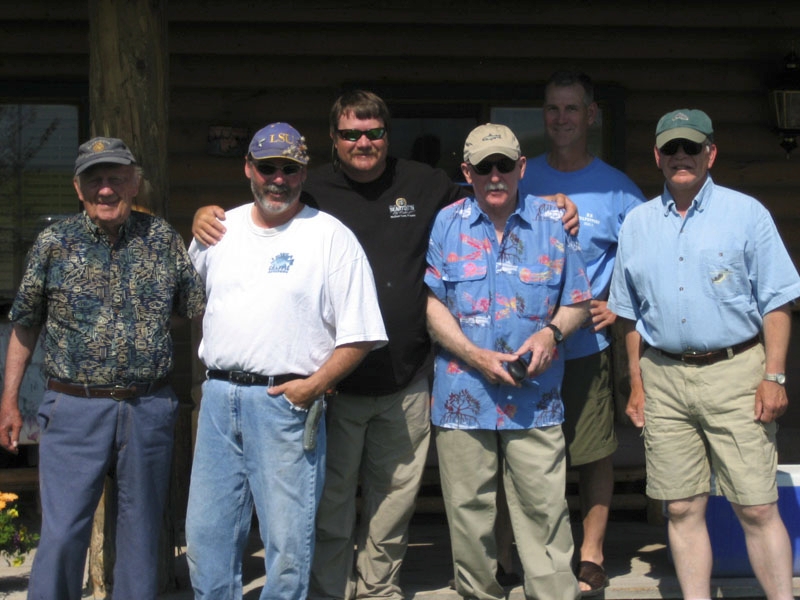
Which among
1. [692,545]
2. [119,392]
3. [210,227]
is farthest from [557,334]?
[119,392]

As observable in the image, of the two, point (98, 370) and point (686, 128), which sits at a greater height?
point (686, 128)

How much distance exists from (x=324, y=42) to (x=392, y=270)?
2465 mm

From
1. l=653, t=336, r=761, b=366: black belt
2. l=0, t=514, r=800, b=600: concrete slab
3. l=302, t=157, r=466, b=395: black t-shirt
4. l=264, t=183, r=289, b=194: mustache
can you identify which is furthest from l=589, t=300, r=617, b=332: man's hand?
l=264, t=183, r=289, b=194: mustache

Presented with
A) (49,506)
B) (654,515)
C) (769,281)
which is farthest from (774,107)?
(49,506)

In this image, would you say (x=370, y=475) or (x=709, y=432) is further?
(x=370, y=475)

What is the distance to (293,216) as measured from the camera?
3906 millimetres

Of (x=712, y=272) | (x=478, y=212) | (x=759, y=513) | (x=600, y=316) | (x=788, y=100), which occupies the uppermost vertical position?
(x=788, y=100)

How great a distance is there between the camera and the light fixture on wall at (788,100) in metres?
6.33

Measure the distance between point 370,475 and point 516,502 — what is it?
560 mm

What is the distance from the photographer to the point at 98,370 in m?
3.77

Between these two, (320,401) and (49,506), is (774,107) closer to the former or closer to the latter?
(320,401)

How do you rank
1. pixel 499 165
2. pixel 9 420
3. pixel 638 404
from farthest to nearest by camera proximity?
pixel 638 404 < pixel 499 165 < pixel 9 420

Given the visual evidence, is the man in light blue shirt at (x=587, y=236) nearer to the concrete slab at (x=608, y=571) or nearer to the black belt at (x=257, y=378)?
the concrete slab at (x=608, y=571)

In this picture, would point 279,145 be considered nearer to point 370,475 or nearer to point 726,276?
point 370,475
